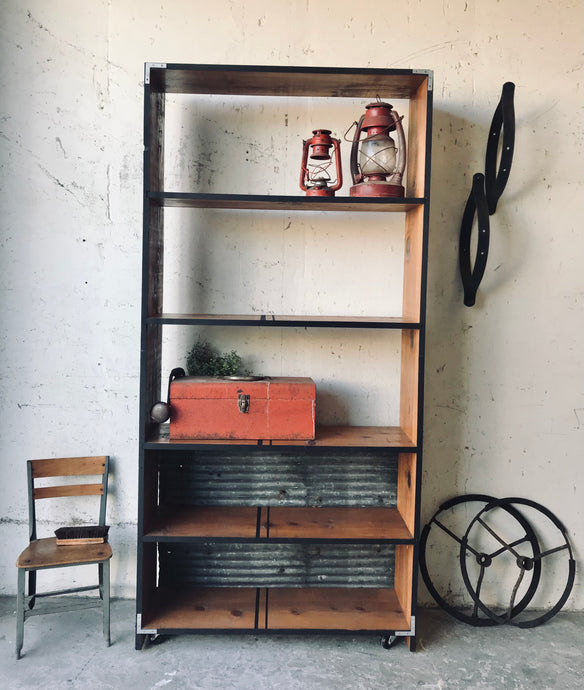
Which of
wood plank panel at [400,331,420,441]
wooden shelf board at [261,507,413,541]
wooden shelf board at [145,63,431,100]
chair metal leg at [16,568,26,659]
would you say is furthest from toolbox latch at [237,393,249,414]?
wooden shelf board at [145,63,431,100]

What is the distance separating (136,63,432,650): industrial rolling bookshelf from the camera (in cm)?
255

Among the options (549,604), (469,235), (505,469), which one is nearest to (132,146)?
(469,235)

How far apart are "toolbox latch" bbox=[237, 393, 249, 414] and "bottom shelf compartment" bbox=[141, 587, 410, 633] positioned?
0.94 metres

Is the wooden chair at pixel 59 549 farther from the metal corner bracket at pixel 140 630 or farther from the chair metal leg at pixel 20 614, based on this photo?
the metal corner bracket at pixel 140 630

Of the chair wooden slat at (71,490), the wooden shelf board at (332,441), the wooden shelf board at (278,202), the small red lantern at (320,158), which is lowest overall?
the chair wooden slat at (71,490)

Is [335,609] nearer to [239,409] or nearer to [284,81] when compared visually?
[239,409]

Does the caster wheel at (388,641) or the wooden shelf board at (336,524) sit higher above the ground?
the wooden shelf board at (336,524)

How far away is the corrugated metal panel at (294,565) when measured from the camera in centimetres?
299

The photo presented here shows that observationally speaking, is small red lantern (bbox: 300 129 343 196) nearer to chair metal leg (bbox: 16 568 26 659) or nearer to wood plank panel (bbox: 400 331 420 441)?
wood plank panel (bbox: 400 331 420 441)

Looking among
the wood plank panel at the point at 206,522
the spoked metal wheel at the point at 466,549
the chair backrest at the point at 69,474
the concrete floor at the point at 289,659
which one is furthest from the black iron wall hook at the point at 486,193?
the chair backrest at the point at 69,474

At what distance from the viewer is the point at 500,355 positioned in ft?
9.83

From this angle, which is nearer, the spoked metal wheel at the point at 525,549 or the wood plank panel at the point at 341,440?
the wood plank panel at the point at 341,440

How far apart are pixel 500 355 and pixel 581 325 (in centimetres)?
43

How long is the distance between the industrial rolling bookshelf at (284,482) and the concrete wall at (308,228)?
20 centimetres
